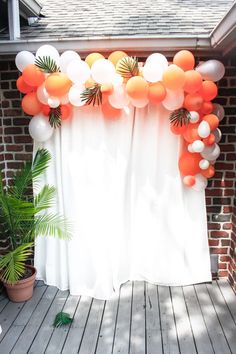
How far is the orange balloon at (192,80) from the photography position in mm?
2371

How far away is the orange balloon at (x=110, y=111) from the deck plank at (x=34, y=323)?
173 cm

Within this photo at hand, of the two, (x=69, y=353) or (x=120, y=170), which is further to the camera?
(x=120, y=170)

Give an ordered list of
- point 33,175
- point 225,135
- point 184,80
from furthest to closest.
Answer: point 225,135
point 33,175
point 184,80

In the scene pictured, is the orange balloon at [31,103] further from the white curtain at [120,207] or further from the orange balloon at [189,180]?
the orange balloon at [189,180]

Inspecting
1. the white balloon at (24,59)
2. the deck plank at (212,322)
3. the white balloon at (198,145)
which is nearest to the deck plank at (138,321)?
the deck plank at (212,322)

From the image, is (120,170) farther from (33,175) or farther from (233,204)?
(233,204)

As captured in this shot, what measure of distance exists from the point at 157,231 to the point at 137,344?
103 cm

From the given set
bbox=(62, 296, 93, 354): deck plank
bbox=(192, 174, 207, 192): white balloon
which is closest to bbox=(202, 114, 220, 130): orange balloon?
bbox=(192, 174, 207, 192): white balloon

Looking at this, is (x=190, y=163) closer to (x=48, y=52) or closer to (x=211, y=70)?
(x=211, y=70)

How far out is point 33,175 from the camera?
8.82ft

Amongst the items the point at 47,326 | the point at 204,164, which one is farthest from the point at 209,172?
the point at 47,326

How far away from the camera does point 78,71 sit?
7.77ft

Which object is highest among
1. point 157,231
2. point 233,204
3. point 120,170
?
point 120,170

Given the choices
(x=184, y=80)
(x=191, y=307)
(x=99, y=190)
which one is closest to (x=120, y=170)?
(x=99, y=190)
